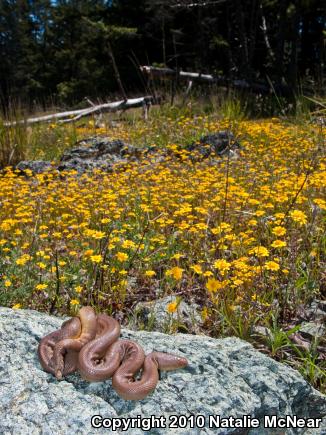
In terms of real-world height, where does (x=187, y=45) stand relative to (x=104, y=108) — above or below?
above

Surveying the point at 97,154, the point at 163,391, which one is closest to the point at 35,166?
the point at 97,154

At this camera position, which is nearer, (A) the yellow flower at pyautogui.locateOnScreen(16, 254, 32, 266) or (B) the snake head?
(B) the snake head

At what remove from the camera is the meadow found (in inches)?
128

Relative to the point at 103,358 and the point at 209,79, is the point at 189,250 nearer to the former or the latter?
the point at 103,358

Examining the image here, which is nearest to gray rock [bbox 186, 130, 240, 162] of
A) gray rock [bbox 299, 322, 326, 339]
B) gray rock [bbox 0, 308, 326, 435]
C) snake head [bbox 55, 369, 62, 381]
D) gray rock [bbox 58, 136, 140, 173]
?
gray rock [bbox 58, 136, 140, 173]

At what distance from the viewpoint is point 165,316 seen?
3311 millimetres

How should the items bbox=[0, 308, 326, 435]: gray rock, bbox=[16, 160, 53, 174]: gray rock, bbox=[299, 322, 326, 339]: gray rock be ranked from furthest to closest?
Answer: 1. bbox=[16, 160, 53, 174]: gray rock
2. bbox=[299, 322, 326, 339]: gray rock
3. bbox=[0, 308, 326, 435]: gray rock

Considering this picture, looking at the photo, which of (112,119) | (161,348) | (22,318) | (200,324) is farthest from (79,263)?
(112,119)

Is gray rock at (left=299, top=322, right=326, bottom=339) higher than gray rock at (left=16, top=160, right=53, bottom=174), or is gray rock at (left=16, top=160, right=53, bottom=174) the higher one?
gray rock at (left=16, top=160, right=53, bottom=174)

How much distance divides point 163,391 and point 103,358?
1.08 ft

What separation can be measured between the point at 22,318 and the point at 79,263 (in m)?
1.51

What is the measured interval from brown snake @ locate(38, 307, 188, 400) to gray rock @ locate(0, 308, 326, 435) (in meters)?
0.06

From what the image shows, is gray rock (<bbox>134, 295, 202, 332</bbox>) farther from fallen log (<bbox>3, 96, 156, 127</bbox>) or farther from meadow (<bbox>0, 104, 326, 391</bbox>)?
fallen log (<bbox>3, 96, 156, 127</bbox>)

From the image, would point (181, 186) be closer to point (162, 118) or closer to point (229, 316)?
point (229, 316)
